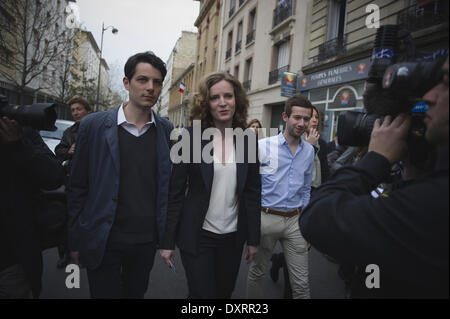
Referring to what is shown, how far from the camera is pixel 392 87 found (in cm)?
96

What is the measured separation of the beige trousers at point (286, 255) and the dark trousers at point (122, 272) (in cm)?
109

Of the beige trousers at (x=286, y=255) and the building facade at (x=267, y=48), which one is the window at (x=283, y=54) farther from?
the beige trousers at (x=286, y=255)

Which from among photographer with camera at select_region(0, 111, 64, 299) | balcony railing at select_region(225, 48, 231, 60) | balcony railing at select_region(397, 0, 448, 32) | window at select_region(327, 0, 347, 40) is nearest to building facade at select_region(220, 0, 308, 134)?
balcony railing at select_region(225, 48, 231, 60)

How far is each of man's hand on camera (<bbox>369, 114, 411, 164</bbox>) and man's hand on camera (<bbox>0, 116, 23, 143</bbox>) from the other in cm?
184

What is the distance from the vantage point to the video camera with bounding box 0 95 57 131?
149 centimetres

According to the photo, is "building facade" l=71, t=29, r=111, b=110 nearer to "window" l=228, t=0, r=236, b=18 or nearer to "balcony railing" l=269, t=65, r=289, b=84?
"balcony railing" l=269, t=65, r=289, b=84

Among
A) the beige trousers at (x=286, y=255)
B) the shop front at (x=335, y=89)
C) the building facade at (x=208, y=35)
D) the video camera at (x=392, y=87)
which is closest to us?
the video camera at (x=392, y=87)

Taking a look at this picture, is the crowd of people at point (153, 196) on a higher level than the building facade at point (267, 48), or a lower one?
lower

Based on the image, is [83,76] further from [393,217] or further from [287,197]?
[393,217]

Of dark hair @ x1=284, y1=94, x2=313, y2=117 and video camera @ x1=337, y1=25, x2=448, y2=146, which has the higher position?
dark hair @ x1=284, y1=94, x2=313, y2=117

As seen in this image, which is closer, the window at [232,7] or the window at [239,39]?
the window at [239,39]

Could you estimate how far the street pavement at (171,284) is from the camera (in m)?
3.07

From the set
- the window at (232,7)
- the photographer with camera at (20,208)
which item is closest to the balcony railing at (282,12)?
the window at (232,7)

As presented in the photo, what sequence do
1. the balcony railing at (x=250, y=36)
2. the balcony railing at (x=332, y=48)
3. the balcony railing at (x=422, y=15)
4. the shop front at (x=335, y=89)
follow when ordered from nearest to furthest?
1. the balcony railing at (x=422, y=15)
2. the shop front at (x=335, y=89)
3. the balcony railing at (x=332, y=48)
4. the balcony railing at (x=250, y=36)
